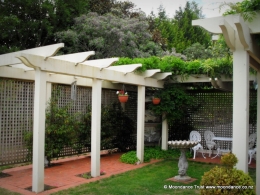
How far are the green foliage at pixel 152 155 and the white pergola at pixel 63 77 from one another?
0.25 meters

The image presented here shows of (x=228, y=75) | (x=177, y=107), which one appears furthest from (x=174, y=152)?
(x=228, y=75)

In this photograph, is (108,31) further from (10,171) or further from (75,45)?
(10,171)

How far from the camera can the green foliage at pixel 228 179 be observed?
3.10m

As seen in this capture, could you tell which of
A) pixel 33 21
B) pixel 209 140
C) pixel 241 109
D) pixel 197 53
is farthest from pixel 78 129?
pixel 197 53

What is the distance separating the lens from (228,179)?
3.13 meters

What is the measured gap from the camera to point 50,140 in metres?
6.72

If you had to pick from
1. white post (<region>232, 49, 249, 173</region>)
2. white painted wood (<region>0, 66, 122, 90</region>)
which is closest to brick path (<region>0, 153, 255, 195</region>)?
white painted wood (<region>0, 66, 122, 90</region>)

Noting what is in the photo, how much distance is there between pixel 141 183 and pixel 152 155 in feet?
9.44

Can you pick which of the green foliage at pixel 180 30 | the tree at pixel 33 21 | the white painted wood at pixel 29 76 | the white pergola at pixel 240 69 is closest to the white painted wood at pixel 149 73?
the white painted wood at pixel 29 76

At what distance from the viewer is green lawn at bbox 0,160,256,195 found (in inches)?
Answer: 195

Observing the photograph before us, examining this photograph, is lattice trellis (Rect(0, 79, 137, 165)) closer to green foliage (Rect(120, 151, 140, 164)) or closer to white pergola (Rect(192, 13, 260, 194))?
green foliage (Rect(120, 151, 140, 164))

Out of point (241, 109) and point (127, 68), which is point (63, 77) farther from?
point (241, 109)

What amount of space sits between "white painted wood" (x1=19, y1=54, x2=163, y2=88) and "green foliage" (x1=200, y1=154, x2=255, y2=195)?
3.29 metres

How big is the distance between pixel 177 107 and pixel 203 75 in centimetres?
128
